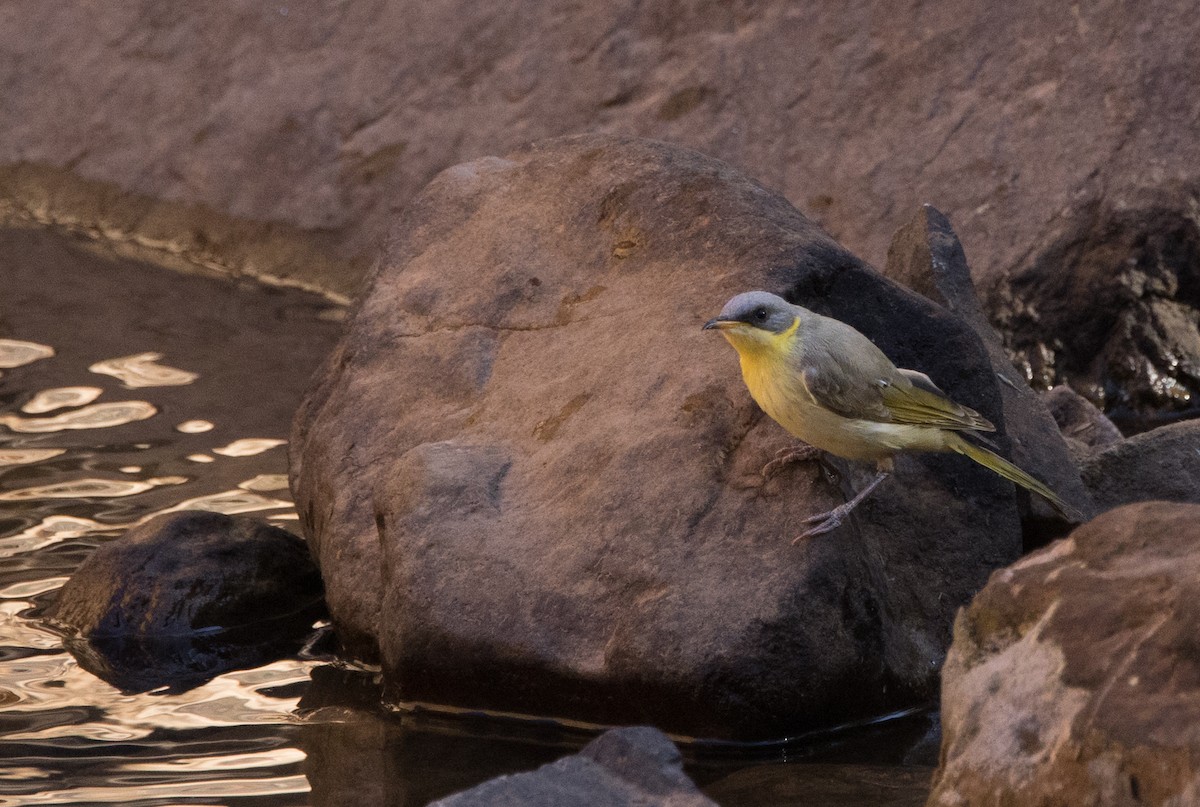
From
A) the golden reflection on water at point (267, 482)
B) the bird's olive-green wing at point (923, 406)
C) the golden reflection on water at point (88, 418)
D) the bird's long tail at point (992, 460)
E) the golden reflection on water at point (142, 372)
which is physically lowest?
the bird's long tail at point (992, 460)

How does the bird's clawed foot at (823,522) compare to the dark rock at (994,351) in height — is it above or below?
below

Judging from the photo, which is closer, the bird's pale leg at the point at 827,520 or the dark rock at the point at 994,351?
the bird's pale leg at the point at 827,520

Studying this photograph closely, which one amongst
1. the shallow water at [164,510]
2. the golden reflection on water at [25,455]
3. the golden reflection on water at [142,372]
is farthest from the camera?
the golden reflection on water at [142,372]

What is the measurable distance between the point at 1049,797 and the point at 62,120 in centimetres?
908

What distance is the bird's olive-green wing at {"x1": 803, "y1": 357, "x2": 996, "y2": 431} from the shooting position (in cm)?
469

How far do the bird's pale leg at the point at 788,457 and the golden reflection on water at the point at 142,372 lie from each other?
13.0 ft

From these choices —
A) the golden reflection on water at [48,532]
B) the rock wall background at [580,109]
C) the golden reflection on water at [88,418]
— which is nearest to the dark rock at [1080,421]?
the rock wall background at [580,109]

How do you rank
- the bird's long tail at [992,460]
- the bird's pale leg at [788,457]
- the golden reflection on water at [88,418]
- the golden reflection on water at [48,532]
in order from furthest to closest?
the golden reflection on water at [88,418] < the golden reflection on water at [48,532] < the bird's long tail at [992,460] < the bird's pale leg at [788,457]

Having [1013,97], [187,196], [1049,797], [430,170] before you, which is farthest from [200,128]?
[1049,797]

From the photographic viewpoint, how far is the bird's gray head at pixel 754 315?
469 cm

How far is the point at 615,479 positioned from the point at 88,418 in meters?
3.43

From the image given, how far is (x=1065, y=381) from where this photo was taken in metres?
8.09

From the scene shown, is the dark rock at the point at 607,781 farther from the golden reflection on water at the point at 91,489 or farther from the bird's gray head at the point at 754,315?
the golden reflection on water at the point at 91,489

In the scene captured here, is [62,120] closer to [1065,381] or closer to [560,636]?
[1065,381]
